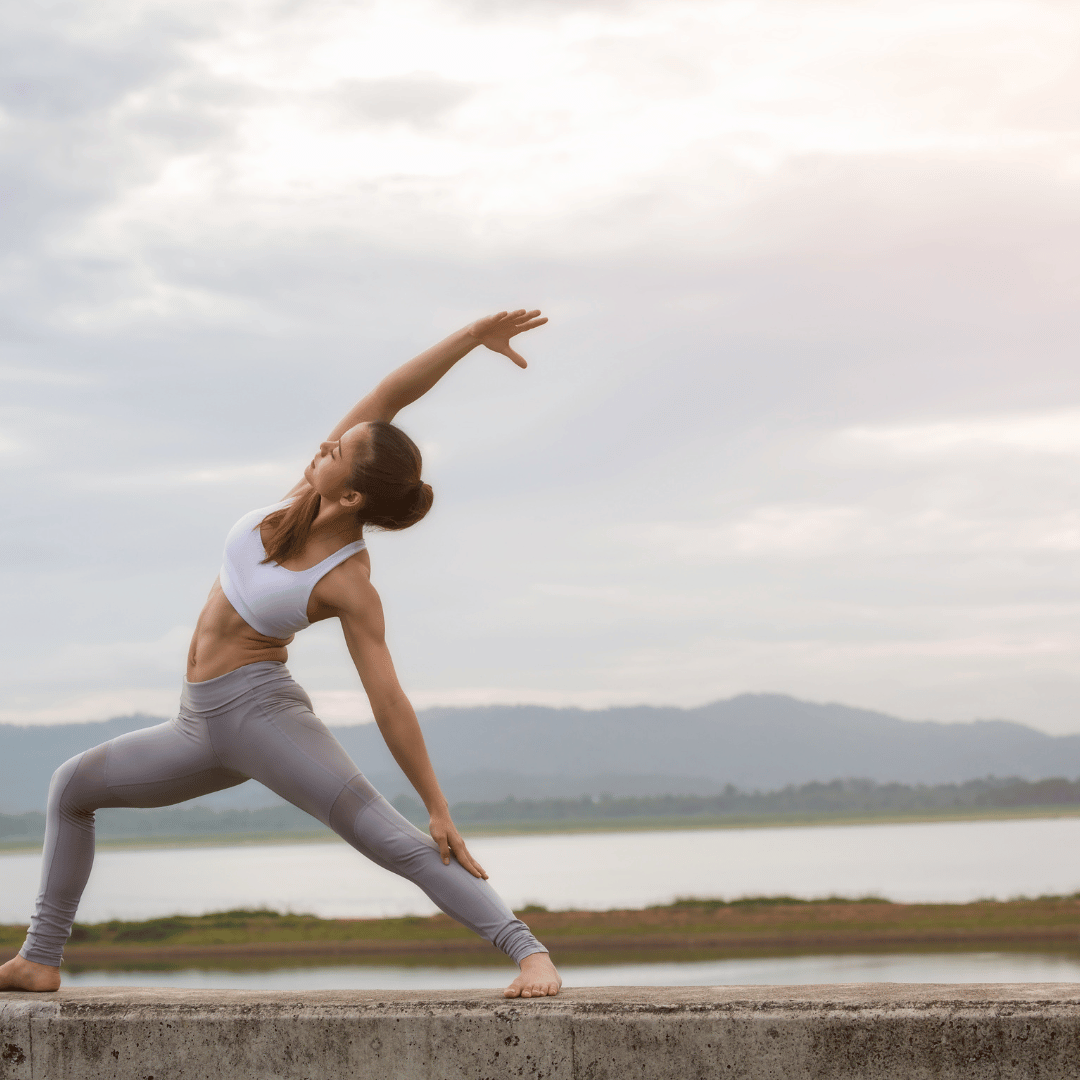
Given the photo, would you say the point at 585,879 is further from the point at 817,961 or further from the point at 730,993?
the point at 730,993

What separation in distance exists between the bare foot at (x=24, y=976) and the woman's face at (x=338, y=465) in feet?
5.83

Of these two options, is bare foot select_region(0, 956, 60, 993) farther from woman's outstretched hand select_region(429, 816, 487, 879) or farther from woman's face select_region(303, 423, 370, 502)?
woman's face select_region(303, 423, 370, 502)

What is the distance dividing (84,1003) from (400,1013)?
98cm

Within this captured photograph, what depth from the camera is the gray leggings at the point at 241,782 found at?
3441 mm

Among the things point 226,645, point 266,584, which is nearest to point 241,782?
point 226,645

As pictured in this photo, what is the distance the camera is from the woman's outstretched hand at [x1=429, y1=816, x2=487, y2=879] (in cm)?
341

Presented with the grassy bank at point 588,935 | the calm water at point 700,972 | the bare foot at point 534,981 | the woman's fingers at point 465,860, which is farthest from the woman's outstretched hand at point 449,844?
the grassy bank at point 588,935

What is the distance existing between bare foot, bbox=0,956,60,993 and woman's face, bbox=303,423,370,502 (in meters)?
1.78

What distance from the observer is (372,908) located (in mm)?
92000

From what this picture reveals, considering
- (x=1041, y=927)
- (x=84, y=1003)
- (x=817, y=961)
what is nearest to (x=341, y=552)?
(x=84, y=1003)

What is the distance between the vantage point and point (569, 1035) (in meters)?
3.09

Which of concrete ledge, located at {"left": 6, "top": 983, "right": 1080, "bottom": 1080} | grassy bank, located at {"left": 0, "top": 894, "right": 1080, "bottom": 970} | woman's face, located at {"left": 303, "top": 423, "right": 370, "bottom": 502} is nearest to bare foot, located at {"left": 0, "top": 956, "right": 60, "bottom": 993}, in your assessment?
concrete ledge, located at {"left": 6, "top": 983, "right": 1080, "bottom": 1080}

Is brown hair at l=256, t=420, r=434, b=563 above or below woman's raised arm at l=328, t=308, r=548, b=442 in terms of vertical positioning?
below

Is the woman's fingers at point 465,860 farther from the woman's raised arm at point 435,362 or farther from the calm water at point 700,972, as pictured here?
the calm water at point 700,972
